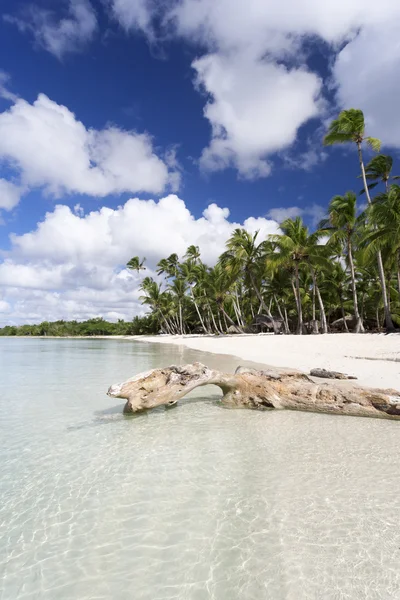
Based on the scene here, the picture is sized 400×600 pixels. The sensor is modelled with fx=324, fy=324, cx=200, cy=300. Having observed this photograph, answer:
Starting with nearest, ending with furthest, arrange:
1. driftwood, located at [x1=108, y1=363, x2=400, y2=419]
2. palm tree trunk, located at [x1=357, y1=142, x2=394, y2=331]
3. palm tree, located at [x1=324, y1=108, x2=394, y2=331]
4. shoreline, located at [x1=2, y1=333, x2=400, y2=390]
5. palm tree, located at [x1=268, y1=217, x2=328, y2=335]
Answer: driftwood, located at [x1=108, y1=363, x2=400, y2=419] → shoreline, located at [x1=2, y1=333, x2=400, y2=390] → palm tree trunk, located at [x1=357, y1=142, x2=394, y2=331] → palm tree, located at [x1=324, y1=108, x2=394, y2=331] → palm tree, located at [x1=268, y1=217, x2=328, y2=335]

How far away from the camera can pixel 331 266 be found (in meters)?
28.5

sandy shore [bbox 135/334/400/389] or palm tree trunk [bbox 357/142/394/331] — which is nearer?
sandy shore [bbox 135/334/400/389]

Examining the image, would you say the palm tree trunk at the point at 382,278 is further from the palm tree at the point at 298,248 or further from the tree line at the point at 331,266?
the palm tree at the point at 298,248

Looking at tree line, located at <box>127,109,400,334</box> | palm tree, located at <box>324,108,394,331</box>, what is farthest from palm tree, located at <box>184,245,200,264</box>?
palm tree, located at <box>324,108,394,331</box>

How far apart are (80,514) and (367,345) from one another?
680 inches

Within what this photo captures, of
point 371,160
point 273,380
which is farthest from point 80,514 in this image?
point 371,160

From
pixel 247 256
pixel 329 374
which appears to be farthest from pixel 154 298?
pixel 329 374

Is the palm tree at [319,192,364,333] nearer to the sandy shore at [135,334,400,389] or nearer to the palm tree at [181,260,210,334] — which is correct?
the sandy shore at [135,334,400,389]

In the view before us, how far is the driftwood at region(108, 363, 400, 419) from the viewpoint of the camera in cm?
655

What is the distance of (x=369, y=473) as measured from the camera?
406cm

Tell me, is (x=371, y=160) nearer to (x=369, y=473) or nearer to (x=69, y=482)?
(x=369, y=473)

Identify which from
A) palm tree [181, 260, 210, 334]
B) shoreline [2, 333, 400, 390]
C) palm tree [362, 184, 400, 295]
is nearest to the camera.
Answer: shoreline [2, 333, 400, 390]

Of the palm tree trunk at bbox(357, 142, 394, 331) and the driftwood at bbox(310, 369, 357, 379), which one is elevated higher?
the palm tree trunk at bbox(357, 142, 394, 331)

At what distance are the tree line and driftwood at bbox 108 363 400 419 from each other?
47.0 ft
